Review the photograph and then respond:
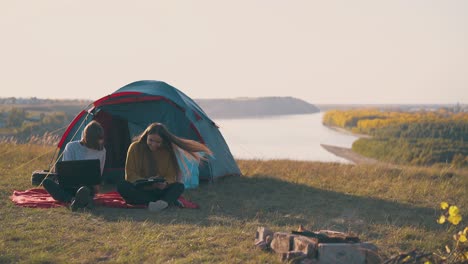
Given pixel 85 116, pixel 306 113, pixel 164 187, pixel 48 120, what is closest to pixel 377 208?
pixel 164 187

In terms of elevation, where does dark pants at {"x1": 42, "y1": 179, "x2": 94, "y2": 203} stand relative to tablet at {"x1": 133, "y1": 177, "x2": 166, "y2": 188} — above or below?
below

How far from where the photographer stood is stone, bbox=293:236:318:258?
520 centimetres

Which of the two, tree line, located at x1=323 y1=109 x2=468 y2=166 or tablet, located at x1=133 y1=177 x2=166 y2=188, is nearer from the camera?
tablet, located at x1=133 y1=177 x2=166 y2=188

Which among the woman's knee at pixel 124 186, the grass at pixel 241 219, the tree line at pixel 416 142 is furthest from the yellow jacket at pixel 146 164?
the tree line at pixel 416 142

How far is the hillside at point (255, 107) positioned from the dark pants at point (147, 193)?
253 ft

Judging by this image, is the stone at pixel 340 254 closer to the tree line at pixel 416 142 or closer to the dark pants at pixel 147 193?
the dark pants at pixel 147 193

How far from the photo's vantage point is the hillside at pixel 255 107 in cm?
10310

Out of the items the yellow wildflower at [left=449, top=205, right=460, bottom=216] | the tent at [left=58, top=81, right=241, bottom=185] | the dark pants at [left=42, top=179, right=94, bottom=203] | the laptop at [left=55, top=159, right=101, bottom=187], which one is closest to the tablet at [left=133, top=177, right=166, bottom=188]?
the laptop at [left=55, top=159, right=101, bottom=187]

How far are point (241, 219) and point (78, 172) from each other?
2.50 m

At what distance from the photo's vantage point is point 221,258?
543 cm

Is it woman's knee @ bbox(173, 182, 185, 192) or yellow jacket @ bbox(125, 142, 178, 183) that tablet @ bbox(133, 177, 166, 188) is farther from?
woman's knee @ bbox(173, 182, 185, 192)

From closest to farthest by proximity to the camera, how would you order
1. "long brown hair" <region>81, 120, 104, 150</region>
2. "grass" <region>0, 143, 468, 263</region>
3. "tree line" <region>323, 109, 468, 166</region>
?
"grass" <region>0, 143, 468, 263</region>, "long brown hair" <region>81, 120, 104, 150</region>, "tree line" <region>323, 109, 468, 166</region>

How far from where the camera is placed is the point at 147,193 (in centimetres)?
795

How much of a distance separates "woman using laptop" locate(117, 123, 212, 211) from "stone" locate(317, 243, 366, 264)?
327cm
